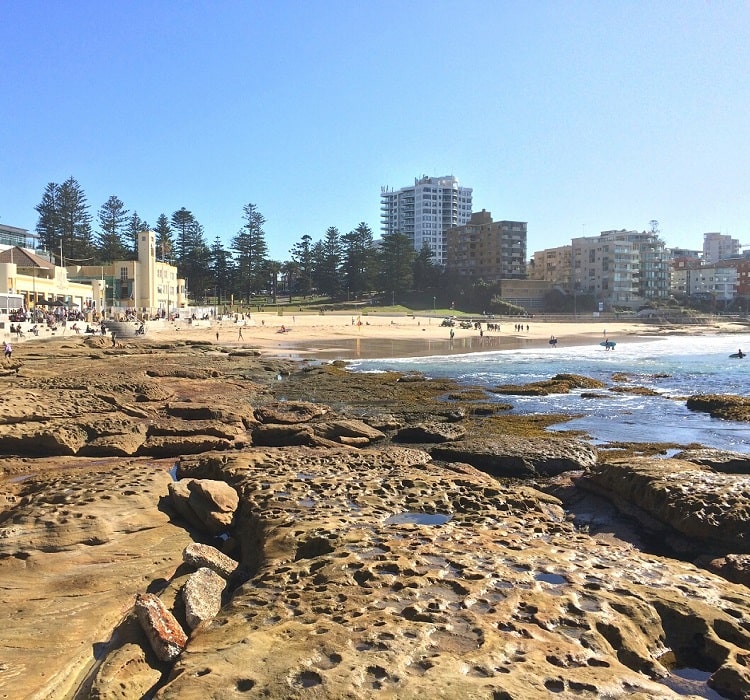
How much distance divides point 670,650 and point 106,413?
1230cm

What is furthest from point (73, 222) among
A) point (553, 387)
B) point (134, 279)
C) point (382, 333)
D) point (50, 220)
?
point (553, 387)

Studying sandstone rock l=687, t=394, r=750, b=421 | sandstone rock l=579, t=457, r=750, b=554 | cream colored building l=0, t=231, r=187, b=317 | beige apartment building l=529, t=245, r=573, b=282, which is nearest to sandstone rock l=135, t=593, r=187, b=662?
sandstone rock l=579, t=457, r=750, b=554

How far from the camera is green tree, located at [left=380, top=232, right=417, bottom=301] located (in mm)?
104875

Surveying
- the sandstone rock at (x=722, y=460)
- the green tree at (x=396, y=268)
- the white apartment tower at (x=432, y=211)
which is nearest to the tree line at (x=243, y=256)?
the green tree at (x=396, y=268)

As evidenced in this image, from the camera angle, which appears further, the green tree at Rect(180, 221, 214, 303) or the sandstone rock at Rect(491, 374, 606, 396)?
the green tree at Rect(180, 221, 214, 303)

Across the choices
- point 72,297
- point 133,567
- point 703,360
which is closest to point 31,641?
point 133,567

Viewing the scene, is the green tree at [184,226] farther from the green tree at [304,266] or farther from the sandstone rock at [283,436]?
the sandstone rock at [283,436]

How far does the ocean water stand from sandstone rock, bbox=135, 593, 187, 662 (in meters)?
11.8

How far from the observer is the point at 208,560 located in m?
6.07

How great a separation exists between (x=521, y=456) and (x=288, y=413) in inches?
269

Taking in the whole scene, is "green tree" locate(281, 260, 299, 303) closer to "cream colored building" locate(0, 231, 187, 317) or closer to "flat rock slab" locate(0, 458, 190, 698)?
"cream colored building" locate(0, 231, 187, 317)

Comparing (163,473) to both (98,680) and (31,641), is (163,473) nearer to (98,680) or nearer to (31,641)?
(31,641)

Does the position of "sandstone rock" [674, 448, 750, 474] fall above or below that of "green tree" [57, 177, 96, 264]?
below

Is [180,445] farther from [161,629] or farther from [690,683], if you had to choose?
[690,683]
